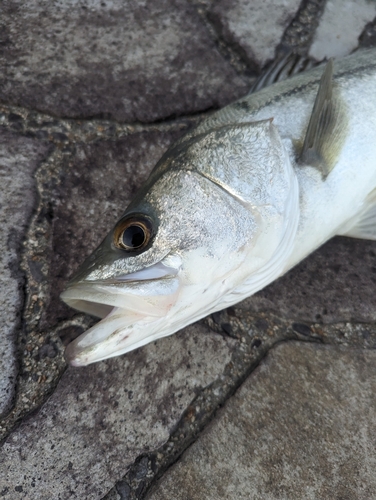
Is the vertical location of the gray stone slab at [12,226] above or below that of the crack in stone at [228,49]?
below

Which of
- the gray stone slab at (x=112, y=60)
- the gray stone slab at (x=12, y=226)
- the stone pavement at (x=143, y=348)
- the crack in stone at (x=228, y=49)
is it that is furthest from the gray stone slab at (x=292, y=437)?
the crack in stone at (x=228, y=49)

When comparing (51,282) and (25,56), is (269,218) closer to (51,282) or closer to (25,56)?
(51,282)

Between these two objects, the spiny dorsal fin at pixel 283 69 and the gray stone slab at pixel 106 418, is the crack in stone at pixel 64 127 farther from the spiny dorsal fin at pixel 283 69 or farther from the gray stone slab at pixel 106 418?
the gray stone slab at pixel 106 418

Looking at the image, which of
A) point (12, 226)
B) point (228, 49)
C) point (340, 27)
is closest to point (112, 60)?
point (228, 49)

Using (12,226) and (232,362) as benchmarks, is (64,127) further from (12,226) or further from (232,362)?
(232,362)

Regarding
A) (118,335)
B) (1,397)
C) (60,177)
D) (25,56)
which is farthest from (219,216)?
(25,56)

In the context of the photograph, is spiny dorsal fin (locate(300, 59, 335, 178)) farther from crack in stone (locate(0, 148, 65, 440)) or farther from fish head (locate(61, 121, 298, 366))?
crack in stone (locate(0, 148, 65, 440))
